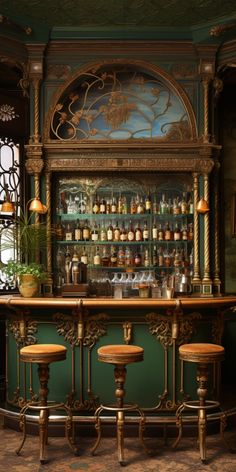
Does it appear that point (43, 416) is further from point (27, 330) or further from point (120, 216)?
point (120, 216)

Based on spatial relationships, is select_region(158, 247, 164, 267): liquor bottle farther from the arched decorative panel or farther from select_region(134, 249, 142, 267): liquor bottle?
the arched decorative panel

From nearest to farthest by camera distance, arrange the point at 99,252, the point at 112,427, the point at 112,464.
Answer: the point at 112,464, the point at 112,427, the point at 99,252

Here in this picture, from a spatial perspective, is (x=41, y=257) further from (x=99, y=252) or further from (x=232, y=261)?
(x=232, y=261)

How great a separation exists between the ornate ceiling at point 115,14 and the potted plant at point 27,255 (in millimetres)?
2227

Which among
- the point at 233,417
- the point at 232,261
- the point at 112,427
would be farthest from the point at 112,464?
the point at 232,261

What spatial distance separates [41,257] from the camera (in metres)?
7.59

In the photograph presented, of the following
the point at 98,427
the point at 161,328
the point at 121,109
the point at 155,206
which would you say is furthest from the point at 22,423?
the point at 121,109

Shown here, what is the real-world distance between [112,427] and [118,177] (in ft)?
10.6

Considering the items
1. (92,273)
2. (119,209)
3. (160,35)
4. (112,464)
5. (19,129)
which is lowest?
(112,464)

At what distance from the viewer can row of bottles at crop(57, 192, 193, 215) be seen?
26.0ft

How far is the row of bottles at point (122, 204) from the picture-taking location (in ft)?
26.0

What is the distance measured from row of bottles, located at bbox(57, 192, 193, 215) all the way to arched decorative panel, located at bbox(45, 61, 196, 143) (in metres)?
0.74

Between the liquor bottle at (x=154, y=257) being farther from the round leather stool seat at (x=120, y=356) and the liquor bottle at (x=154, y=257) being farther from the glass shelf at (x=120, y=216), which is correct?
the round leather stool seat at (x=120, y=356)

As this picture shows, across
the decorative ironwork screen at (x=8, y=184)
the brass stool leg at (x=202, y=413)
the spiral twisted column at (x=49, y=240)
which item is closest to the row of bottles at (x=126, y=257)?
the spiral twisted column at (x=49, y=240)
